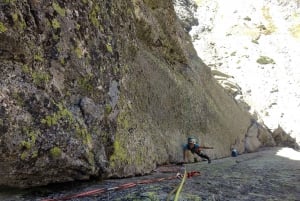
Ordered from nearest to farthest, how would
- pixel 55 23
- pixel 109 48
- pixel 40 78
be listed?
1. pixel 40 78
2. pixel 55 23
3. pixel 109 48

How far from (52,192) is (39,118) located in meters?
1.65

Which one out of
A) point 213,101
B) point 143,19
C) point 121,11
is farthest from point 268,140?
point 121,11

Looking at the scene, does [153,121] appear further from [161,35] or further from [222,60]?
[222,60]

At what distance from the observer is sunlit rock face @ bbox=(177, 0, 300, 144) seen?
152ft

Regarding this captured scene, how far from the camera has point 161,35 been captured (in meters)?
20.0

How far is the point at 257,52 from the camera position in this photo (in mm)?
56000

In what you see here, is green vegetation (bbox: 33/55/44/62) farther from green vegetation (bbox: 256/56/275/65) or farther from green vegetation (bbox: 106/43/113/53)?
green vegetation (bbox: 256/56/275/65)

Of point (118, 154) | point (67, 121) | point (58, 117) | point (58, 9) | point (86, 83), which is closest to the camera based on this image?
point (58, 117)

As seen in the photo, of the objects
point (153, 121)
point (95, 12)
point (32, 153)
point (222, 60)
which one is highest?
point (222, 60)

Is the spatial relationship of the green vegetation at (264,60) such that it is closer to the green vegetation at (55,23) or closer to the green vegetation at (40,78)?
the green vegetation at (55,23)

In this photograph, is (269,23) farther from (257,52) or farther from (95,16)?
(95,16)

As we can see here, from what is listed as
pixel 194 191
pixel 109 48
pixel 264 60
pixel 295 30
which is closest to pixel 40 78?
pixel 109 48

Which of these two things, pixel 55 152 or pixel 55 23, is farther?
pixel 55 23

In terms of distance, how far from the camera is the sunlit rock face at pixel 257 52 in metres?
46.2
